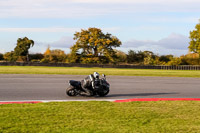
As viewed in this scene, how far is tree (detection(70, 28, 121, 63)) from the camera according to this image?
63.5 meters

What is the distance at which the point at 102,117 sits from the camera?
811 centimetres

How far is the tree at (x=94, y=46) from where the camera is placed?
2500 inches

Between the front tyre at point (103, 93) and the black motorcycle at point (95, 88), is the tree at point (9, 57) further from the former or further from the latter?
the front tyre at point (103, 93)

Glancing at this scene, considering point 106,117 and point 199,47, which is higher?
point 199,47

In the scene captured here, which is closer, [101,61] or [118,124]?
[118,124]

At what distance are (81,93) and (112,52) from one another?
2006 inches

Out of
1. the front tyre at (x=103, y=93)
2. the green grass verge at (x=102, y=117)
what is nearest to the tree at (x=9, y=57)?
the front tyre at (x=103, y=93)

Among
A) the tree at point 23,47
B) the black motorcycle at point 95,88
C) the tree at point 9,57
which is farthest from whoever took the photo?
the tree at point 23,47

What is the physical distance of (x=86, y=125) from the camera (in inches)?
283

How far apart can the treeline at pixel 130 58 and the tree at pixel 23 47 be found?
3.85 feet

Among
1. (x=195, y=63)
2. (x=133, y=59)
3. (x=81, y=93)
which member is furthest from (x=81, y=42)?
(x=81, y=93)

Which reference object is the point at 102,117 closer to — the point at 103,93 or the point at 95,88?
the point at 95,88

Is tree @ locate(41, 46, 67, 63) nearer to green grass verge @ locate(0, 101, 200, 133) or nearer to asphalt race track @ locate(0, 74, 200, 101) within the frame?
asphalt race track @ locate(0, 74, 200, 101)

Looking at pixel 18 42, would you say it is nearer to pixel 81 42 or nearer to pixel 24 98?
pixel 81 42
